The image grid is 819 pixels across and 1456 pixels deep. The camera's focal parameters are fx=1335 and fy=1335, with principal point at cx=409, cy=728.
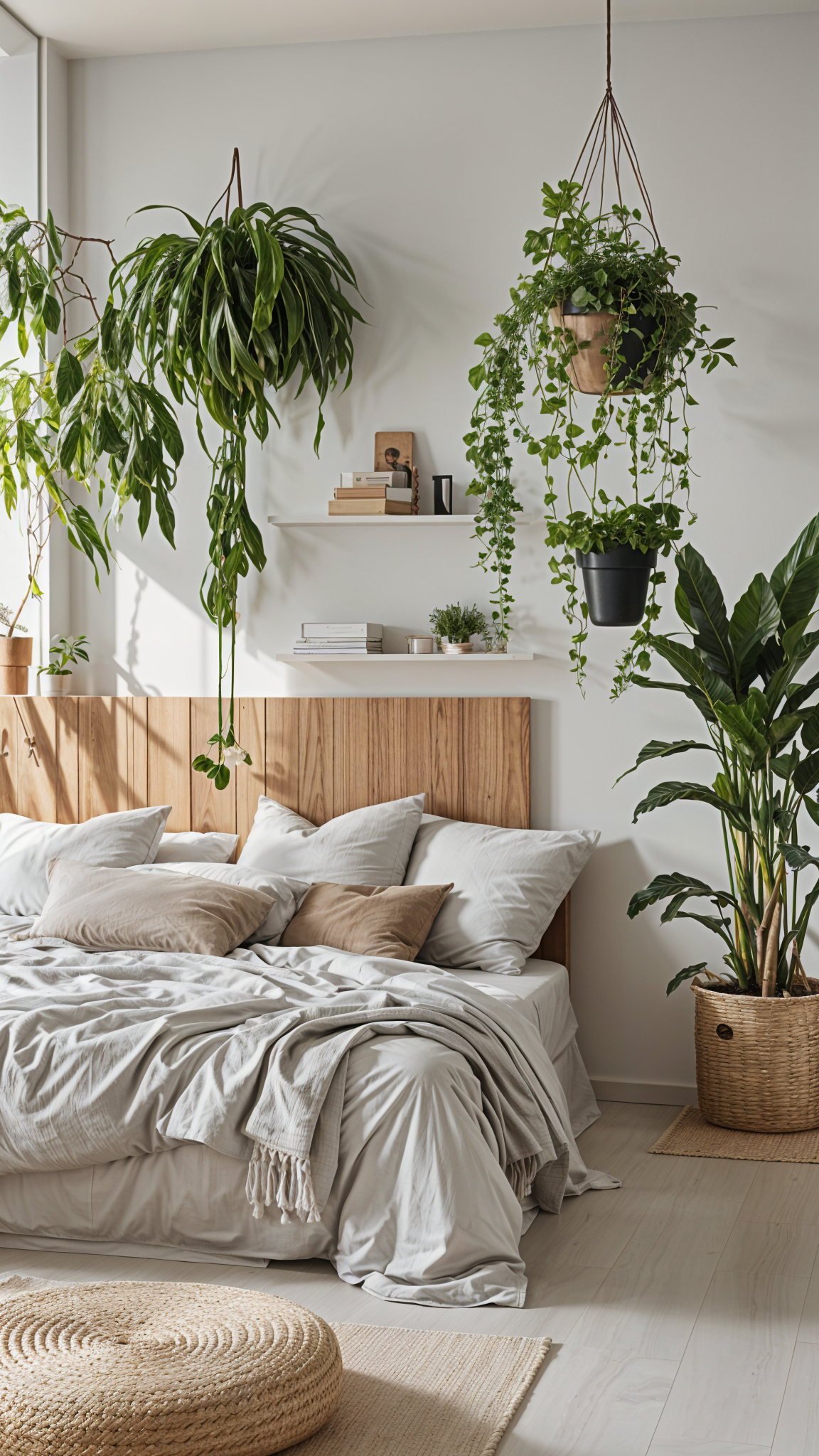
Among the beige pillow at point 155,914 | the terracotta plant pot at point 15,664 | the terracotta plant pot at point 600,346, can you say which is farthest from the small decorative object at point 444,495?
the terracotta plant pot at point 15,664

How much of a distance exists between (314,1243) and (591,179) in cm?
316

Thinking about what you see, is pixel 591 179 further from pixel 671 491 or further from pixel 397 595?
pixel 397 595

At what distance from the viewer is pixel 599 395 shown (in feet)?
12.4

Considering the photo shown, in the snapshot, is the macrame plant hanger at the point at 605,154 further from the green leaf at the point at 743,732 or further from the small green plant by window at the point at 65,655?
the small green plant by window at the point at 65,655

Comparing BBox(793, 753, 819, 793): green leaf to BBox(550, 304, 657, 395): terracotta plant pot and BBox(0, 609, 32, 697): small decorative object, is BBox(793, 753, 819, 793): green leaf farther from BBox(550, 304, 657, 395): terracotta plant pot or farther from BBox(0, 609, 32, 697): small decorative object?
BBox(0, 609, 32, 697): small decorative object

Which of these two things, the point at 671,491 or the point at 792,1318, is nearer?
the point at 792,1318

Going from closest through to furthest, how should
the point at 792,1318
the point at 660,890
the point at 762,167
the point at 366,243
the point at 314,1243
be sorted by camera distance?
the point at 792,1318 < the point at 314,1243 < the point at 660,890 < the point at 762,167 < the point at 366,243

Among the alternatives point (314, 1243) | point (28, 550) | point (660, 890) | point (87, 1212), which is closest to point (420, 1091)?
point (314, 1243)

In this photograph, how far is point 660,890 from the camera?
370cm

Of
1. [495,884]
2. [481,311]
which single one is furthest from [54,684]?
[481,311]

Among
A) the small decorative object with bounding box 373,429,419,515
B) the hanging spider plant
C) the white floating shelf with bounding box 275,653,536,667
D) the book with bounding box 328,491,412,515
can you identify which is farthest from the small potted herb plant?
the small decorative object with bounding box 373,429,419,515

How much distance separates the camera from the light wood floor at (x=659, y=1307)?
2.09m

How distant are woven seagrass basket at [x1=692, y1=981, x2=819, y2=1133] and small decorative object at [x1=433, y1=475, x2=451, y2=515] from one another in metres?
1.66

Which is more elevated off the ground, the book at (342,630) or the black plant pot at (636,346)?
the black plant pot at (636,346)
